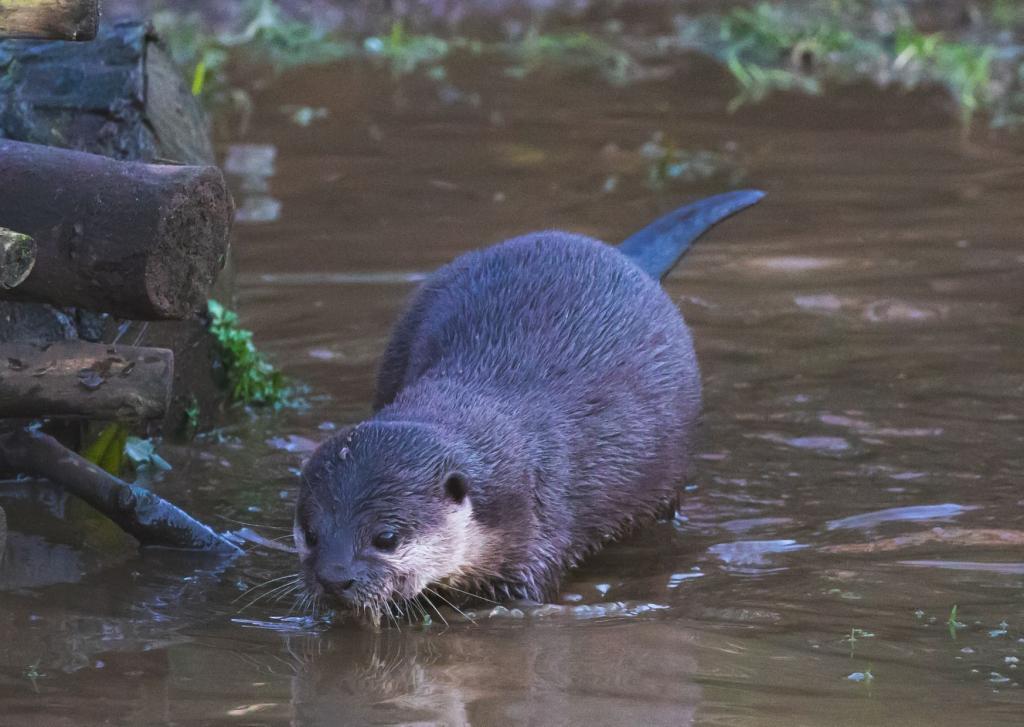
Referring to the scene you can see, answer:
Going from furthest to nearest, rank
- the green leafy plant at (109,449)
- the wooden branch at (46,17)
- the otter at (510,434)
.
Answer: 1. the green leafy plant at (109,449)
2. the otter at (510,434)
3. the wooden branch at (46,17)

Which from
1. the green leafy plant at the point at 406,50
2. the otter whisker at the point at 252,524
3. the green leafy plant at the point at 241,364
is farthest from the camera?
the green leafy plant at the point at 406,50

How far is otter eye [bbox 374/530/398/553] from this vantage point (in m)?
3.25

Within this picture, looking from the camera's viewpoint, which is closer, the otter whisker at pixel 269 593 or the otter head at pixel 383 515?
the otter head at pixel 383 515

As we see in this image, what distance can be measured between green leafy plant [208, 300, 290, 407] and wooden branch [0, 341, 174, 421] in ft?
4.02

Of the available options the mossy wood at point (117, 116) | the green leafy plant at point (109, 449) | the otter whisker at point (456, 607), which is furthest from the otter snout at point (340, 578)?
the mossy wood at point (117, 116)

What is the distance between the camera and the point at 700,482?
13.9 ft

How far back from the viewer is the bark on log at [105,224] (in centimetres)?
318

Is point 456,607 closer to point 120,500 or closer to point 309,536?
point 309,536

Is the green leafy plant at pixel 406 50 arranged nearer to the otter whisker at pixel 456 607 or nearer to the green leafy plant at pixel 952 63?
the green leafy plant at pixel 952 63

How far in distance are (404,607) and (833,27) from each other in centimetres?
792

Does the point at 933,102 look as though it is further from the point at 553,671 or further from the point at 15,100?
the point at 553,671

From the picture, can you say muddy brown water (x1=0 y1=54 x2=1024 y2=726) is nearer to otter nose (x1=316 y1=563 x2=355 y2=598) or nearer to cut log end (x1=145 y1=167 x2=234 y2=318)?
otter nose (x1=316 y1=563 x2=355 y2=598)

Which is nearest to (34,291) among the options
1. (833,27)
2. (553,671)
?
(553,671)

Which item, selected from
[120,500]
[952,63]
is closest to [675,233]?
[120,500]
